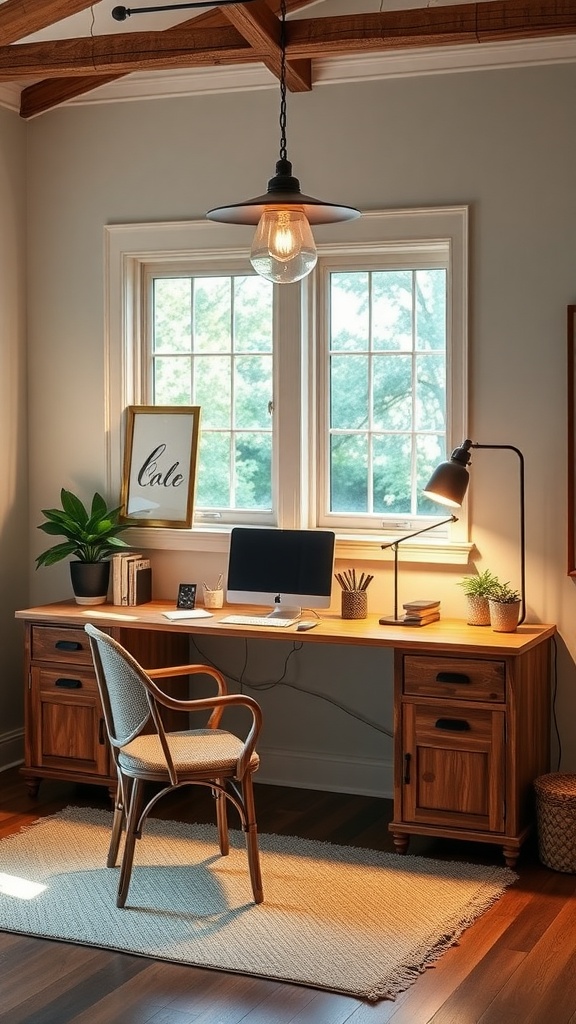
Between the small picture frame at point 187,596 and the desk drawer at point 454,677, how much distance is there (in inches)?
42.6

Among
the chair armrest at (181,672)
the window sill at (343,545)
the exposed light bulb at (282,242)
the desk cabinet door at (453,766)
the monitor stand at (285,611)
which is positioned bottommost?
the desk cabinet door at (453,766)

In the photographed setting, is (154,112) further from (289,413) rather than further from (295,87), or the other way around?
(289,413)

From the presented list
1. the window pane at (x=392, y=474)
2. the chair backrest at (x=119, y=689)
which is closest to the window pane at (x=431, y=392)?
the window pane at (x=392, y=474)

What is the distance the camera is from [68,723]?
185 inches

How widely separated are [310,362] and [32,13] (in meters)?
1.67

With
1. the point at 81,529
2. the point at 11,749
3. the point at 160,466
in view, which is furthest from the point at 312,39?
the point at 11,749

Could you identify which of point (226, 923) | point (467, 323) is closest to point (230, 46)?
point (467, 323)

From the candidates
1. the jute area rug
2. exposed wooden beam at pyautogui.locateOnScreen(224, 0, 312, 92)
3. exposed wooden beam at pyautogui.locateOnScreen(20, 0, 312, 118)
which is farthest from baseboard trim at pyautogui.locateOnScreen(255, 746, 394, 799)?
exposed wooden beam at pyautogui.locateOnScreen(20, 0, 312, 118)

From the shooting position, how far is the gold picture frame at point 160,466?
507cm

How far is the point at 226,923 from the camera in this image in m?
3.48

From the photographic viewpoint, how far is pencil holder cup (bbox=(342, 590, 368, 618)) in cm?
454

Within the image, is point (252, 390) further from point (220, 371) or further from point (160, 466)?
point (160, 466)

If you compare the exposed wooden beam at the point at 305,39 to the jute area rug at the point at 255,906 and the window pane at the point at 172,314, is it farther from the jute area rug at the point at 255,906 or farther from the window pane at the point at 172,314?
Result: the jute area rug at the point at 255,906

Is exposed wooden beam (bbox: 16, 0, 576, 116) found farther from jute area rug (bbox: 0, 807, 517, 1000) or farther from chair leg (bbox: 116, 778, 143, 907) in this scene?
jute area rug (bbox: 0, 807, 517, 1000)
